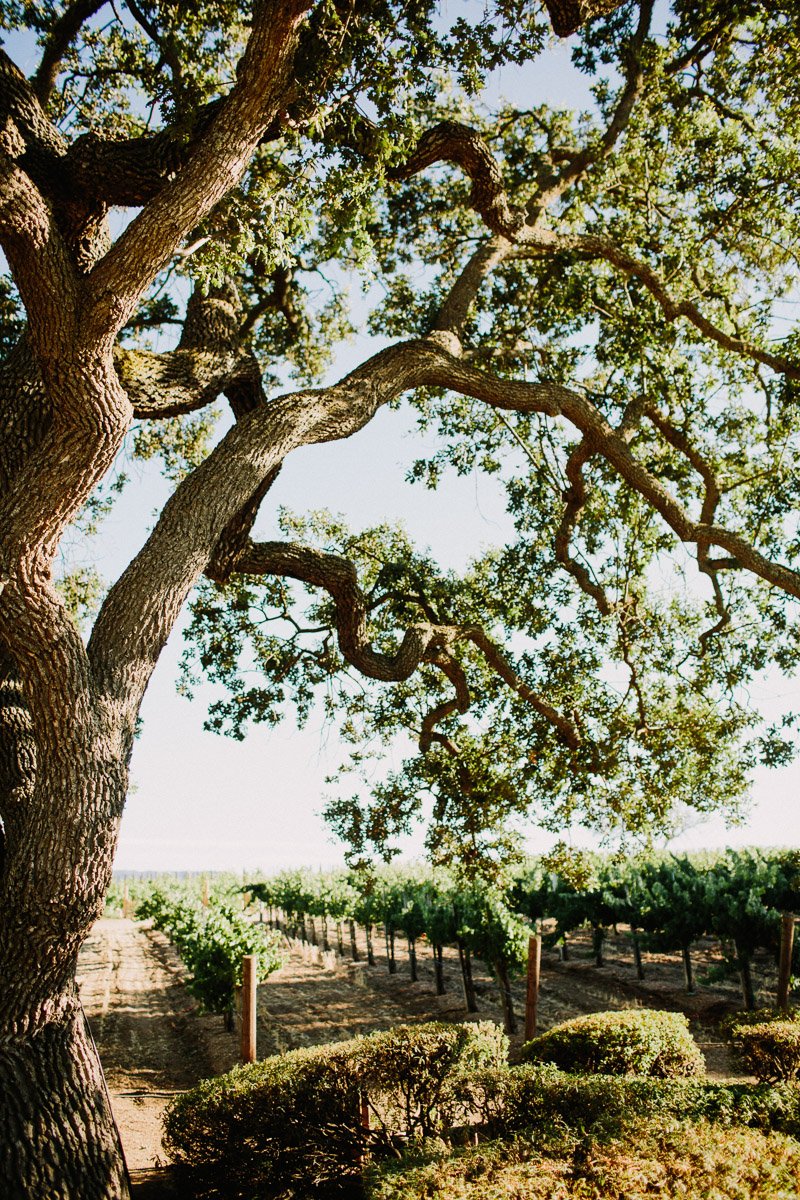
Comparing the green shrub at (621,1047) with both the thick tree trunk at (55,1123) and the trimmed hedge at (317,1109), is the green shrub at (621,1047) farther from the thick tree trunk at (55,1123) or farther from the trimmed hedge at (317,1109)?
the thick tree trunk at (55,1123)

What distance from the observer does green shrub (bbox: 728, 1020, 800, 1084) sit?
6500 mm

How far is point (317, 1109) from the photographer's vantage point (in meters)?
5.36

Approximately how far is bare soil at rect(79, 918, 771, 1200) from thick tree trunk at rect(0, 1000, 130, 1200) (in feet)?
7.08

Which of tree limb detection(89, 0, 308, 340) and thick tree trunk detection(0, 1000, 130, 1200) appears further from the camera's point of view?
tree limb detection(89, 0, 308, 340)

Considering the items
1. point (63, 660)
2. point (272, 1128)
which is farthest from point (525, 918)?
point (63, 660)

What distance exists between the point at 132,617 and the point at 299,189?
3413 mm

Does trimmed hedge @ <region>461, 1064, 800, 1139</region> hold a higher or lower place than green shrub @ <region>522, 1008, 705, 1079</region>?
higher

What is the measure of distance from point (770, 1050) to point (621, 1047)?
1300mm

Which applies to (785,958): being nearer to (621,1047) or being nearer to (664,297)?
(621,1047)

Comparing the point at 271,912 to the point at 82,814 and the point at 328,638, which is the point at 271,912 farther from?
the point at 82,814

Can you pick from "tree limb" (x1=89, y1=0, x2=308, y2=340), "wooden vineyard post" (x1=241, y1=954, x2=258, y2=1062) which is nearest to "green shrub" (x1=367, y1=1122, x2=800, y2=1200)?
"tree limb" (x1=89, y1=0, x2=308, y2=340)

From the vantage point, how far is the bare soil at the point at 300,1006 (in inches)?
421

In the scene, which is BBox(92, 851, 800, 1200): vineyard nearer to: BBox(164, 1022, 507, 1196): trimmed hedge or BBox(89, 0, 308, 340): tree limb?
BBox(164, 1022, 507, 1196): trimmed hedge

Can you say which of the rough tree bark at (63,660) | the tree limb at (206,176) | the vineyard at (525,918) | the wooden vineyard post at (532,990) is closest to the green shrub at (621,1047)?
the wooden vineyard post at (532,990)
